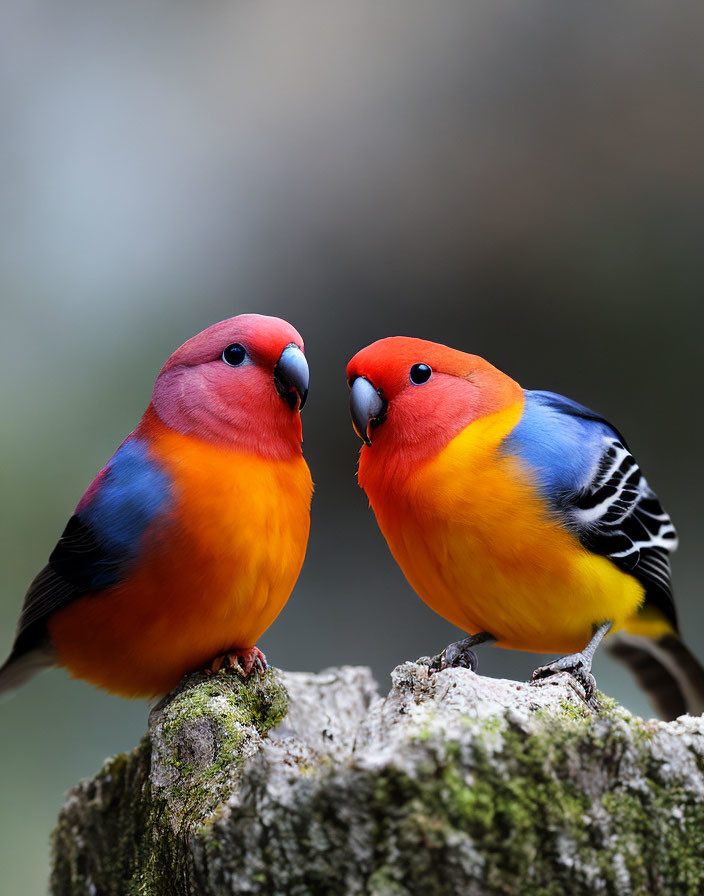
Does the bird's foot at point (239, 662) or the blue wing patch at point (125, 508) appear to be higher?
the blue wing patch at point (125, 508)

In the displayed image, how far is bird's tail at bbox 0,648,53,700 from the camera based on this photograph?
7.64 ft

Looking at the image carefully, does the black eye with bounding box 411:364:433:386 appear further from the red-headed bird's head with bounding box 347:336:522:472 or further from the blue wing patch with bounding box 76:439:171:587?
the blue wing patch with bounding box 76:439:171:587

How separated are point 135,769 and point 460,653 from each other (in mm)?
958

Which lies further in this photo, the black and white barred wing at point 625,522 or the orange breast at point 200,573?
the black and white barred wing at point 625,522

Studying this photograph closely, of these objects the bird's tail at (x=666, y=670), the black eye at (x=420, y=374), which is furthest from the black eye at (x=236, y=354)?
the bird's tail at (x=666, y=670)

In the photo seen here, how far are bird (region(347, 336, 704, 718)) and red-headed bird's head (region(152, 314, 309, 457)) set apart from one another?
182mm

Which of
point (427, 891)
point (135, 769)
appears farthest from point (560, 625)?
point (135, 769)

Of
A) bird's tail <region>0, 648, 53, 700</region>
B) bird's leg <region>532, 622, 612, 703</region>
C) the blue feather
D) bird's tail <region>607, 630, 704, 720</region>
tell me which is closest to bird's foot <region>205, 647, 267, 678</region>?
bird's tail <region>0, 648, 53, 700</region>

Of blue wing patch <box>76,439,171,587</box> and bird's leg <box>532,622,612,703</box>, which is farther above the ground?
blue wing patch <box>76,439,171,587</box>

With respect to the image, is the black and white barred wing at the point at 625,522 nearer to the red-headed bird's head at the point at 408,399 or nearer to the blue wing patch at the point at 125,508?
the red-headed bird's head at the point at 408,399

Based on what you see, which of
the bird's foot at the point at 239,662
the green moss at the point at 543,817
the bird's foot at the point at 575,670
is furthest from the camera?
the bird's foot at the point at 239,662

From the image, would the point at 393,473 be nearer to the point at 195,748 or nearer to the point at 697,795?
the point at 195,748

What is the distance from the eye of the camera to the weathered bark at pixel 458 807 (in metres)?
1.30

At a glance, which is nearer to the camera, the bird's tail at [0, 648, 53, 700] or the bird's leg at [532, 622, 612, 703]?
the bird's leg at [532, 622, 612, 703]
